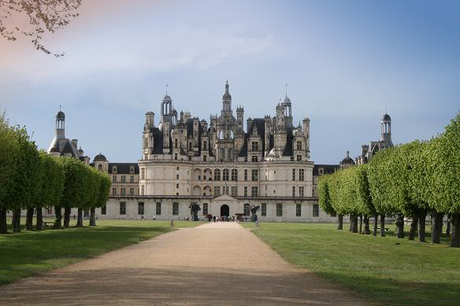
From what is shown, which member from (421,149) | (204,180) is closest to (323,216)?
(204,180)

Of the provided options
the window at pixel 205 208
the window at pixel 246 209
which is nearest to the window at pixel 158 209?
the window at pixel 205 208

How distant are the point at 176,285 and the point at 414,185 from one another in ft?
108

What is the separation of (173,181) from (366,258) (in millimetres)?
108751

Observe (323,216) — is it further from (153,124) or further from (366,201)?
(366,201)

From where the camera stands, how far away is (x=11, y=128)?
2026 inches

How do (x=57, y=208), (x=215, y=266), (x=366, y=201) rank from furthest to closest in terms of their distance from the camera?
(x=57, y=208), (x=366, y=201), (x=215, y=266)

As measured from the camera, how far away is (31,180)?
53.9 m

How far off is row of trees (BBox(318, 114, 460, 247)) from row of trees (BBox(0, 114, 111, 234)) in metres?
25.9

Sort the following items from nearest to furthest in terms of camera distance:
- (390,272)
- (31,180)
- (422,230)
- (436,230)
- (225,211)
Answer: (390,272), (436,230), (422,230), (31,180), (225,211)

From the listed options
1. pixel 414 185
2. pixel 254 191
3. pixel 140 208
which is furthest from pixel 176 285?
pixel 254 191

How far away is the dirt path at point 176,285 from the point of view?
1652 cm

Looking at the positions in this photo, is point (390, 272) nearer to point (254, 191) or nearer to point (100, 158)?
point (254, 191)

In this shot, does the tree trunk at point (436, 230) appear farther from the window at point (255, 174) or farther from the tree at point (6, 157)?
the window at point (255, 174)

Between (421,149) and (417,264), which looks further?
(421,149)
